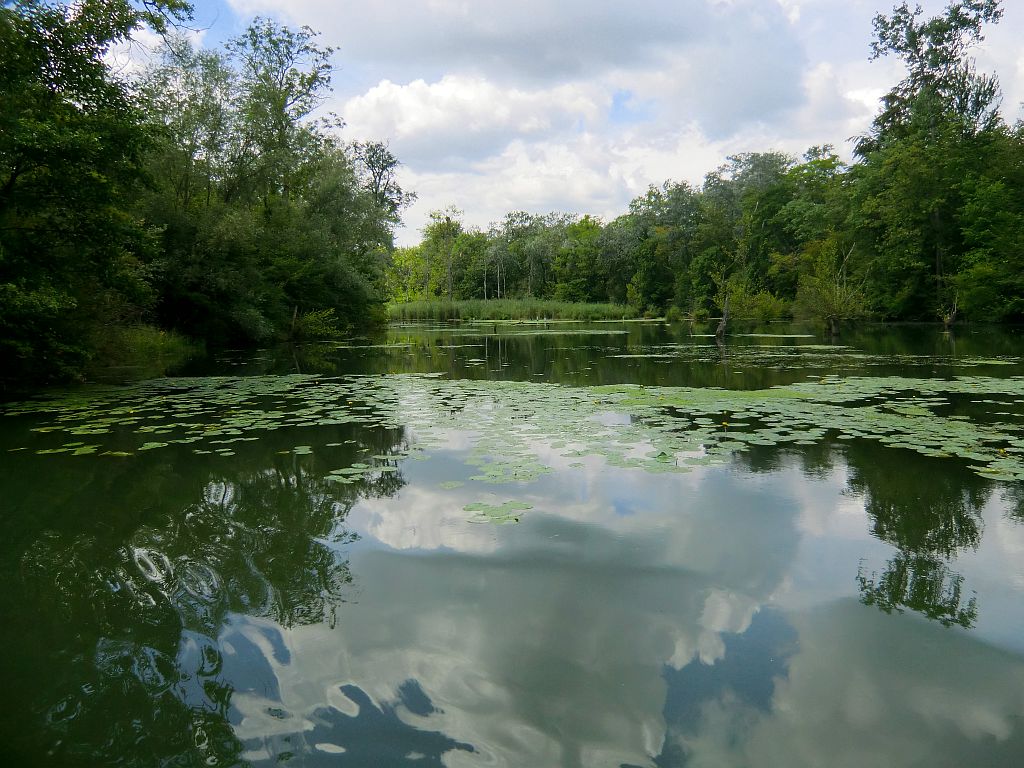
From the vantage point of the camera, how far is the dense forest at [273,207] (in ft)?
31.2

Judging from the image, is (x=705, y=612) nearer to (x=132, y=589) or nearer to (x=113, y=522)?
(x=132, y=589)

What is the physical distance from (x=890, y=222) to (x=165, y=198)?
32563 mm

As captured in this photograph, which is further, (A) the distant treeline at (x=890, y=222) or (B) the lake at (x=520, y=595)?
(A) the distant treeline at (x=890, y=222)

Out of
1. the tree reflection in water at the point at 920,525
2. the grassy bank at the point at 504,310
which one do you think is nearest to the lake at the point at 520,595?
the tree reflection in water at the point at 920,525

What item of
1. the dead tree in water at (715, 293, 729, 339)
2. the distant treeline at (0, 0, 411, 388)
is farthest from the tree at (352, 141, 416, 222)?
the dead tree in water at (715, 293, 729, 339)

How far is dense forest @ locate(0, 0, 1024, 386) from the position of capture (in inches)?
374

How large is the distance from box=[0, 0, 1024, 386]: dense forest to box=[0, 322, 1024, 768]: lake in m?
4.33

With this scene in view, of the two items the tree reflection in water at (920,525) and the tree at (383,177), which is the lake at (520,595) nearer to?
the tree reflection in water at (920,525)

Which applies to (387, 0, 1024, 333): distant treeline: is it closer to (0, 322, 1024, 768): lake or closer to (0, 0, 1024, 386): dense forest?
(0, 0, 1024, 386): dense forest

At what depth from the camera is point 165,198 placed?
60.7 feet

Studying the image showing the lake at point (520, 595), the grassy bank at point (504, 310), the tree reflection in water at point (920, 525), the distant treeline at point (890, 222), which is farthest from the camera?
the grassy bank at point (504, 310)

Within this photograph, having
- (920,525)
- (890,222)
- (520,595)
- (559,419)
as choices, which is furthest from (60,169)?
(890,222)

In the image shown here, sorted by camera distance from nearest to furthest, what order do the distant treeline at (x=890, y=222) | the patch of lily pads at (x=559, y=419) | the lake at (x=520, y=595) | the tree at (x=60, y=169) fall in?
the lake at (x=520, y=595)
the patch of lily pads at (x=559, y=419)
the tree at (x=60, y=169)
the distant treeline at (x=890, y=222)

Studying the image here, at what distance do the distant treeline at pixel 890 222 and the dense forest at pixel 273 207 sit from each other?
0.44ft
